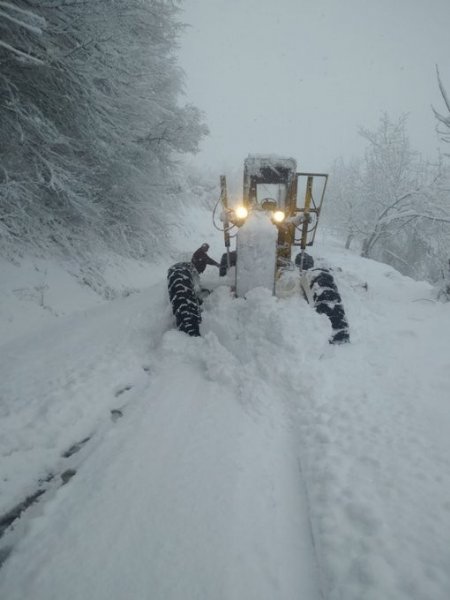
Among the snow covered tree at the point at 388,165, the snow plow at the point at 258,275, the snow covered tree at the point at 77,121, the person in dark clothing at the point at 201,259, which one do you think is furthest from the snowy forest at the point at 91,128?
the snow covered tree at the point at 388,165

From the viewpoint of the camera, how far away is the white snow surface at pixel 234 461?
182 centimetres

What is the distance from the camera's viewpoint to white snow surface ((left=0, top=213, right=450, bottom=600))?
182cm

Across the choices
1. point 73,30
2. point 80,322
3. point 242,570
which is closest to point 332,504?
point 242,570

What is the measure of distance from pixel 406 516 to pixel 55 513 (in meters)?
2.16

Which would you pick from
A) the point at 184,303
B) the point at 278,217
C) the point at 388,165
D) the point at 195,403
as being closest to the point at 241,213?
the point at 278,217

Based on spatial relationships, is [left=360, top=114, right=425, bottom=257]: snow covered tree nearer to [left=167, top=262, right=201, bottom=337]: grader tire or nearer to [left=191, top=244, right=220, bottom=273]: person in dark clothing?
[left=191, top=244, right=220, bottom=273]: person in dark clothing

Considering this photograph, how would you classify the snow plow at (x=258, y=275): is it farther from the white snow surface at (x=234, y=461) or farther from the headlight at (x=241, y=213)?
the white snow surface at (x=234, y=461)

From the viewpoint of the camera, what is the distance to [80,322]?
582 centimetres

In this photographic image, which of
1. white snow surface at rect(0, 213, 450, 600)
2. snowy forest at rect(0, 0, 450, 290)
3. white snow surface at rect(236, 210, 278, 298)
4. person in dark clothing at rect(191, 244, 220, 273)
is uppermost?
snowy forest at rect(0, 0, 450, 290)

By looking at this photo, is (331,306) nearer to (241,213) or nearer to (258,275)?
(258,275)

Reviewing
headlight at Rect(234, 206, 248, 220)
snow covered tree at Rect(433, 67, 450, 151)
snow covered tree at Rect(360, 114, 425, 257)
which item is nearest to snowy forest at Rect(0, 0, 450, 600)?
snow covered tree at Rect(433, 67, 450, 151)

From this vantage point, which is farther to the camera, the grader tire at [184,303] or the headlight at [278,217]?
the headlight at [278,217]

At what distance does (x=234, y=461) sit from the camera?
8.39 ft

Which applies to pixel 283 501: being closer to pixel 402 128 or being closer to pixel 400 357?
pixel 400 357
